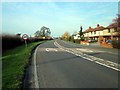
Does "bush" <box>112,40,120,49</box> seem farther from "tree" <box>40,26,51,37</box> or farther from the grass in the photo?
"tree" <box>40,26,51,37</box>

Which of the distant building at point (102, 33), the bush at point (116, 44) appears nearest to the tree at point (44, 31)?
the distant building at point (102, 33)

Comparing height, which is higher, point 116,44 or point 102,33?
point 102,33

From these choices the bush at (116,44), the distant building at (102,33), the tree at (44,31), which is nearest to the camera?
the bush at (116,44)

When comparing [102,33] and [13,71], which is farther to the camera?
[102,33]

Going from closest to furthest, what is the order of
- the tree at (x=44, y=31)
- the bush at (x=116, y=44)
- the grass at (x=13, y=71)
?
the grass at (x=13, y=71), the bush at (x=116, y=44), the tree at (x=44, y=31)

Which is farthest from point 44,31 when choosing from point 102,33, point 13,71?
point 13,71

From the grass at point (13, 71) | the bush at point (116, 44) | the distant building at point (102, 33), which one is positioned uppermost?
the distant building at point (102, 33)

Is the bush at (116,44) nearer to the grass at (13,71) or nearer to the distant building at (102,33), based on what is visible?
the grass at (13,71)

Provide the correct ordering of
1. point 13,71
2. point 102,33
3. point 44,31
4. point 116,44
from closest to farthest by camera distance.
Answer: point 13,71 → point 116,44 → point 102,33 → point 44,31

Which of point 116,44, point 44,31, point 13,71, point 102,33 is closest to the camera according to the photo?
point 13,71

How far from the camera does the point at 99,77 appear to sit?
373 inches

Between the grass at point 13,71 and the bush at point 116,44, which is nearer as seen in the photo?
the grass at point 13,71

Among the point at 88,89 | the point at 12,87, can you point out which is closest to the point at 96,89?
the point at 88,89

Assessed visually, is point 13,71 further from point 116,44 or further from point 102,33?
point 102,33
